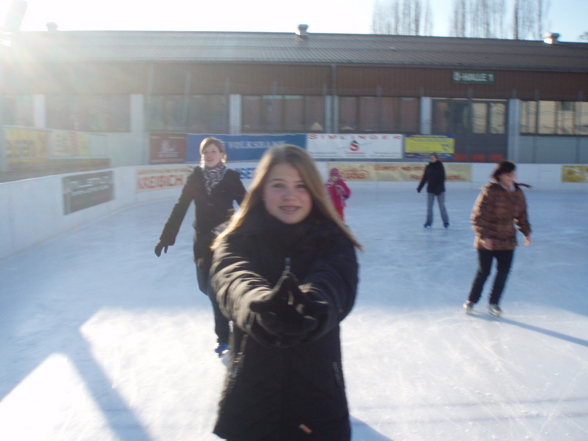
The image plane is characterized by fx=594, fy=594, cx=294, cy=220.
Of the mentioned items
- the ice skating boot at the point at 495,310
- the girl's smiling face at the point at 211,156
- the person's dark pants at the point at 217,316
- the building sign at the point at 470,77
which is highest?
the building sign at the point at 470,77

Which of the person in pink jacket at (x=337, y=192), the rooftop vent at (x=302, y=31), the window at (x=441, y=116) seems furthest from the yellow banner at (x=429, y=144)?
the person in pink jacket at (x=337, y=192)

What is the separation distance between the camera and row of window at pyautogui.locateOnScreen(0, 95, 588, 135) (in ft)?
78.1

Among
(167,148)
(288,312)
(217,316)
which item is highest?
(167,148)

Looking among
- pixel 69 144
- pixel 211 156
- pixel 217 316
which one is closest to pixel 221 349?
pixel 217 316

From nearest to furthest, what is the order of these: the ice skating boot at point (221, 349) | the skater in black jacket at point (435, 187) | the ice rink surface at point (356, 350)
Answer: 1. the ice rink surface at point (356, 350)
2. the ice skating boot at point (221, 349)
3. the skater in black jacket at point (435, 187)

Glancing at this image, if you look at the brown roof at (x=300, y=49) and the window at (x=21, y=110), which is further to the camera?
the brown roof at (x=300, y=49)

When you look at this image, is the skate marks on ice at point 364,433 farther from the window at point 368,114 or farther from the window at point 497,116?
the window at point 497,116

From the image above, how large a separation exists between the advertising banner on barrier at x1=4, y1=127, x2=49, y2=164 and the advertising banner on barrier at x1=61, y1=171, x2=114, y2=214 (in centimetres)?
169

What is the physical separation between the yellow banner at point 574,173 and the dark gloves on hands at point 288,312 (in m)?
19.9

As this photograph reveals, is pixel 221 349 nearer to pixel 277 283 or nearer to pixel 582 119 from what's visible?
pixel 277 283

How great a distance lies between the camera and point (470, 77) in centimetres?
2544

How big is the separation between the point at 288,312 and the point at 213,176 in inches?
97.2

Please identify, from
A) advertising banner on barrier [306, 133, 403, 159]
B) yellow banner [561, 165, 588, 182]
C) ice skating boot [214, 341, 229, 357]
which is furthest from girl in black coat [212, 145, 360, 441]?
yellow banner [561, 165, 588, 182]

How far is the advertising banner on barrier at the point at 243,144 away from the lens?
18.4m
